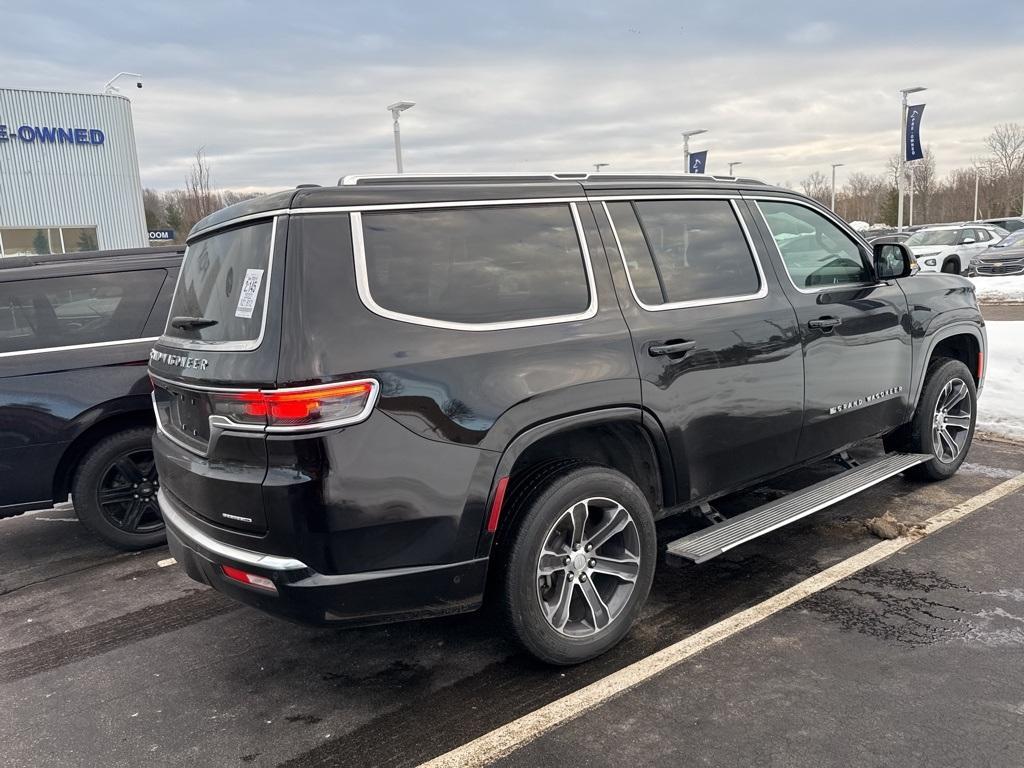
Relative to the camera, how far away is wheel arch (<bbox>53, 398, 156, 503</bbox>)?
4703mm

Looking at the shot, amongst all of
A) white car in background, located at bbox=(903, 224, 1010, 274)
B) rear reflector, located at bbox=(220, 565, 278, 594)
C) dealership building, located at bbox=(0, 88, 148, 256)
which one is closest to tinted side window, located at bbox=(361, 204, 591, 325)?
rear reflector, located at bbox=(220, 565, 278, 594)

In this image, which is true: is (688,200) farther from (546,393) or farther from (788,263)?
(546,393)

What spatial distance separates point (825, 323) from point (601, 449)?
1521mm

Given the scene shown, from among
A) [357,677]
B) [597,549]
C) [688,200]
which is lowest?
[357,677]

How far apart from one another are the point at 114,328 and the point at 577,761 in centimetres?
380

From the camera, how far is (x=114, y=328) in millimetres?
4867

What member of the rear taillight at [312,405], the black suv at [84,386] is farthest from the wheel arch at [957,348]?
the black suv at [84,386]

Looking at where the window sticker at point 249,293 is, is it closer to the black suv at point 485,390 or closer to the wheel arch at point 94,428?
the black suv at point 485,390

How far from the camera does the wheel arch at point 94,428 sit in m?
4.70

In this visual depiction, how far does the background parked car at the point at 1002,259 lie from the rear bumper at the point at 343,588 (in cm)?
2161

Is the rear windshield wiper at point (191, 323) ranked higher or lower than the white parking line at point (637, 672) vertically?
higher

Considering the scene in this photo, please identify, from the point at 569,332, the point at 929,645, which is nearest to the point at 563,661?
the point at 569,332

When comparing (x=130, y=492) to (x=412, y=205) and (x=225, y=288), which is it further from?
(x=412, y=205)

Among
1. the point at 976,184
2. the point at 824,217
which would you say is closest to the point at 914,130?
the point at 824,217
